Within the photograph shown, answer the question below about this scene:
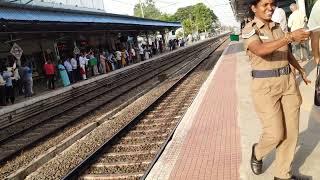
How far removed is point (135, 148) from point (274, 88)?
4307 millimetres

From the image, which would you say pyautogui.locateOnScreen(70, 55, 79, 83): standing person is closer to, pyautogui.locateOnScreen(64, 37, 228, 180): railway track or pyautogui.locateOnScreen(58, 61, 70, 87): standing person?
pyautogui.locateOnScreen(58, 61, 70, 87): standing person

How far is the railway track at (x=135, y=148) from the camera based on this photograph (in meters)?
6.91

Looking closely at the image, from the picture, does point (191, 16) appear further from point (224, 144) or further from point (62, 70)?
point (224, 144)

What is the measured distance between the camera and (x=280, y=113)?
452cm

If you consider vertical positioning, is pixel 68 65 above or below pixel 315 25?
below

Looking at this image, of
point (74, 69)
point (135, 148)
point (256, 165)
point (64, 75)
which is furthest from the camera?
point (74, 69)

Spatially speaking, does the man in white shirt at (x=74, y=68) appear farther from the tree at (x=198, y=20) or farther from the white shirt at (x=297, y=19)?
the tree at (x=198, y=20)

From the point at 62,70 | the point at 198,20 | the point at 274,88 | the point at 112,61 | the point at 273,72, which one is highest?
the point at 273,72

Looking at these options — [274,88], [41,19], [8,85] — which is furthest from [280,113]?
[41,19]

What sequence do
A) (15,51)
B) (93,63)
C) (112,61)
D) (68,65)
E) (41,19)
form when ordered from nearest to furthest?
1. (15,51)
2. (41,19)
3. (68,65)
4. (93,63)
5. (112,61)

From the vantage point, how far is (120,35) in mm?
43094

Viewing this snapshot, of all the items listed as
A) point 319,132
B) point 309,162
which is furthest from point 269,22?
point 319,132

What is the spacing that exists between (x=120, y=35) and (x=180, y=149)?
36.8 meters

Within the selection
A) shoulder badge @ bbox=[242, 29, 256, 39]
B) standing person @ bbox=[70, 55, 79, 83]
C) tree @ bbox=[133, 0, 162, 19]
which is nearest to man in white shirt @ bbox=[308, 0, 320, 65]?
shoulder badge @ bbox=[242, 29, 256, 39]
